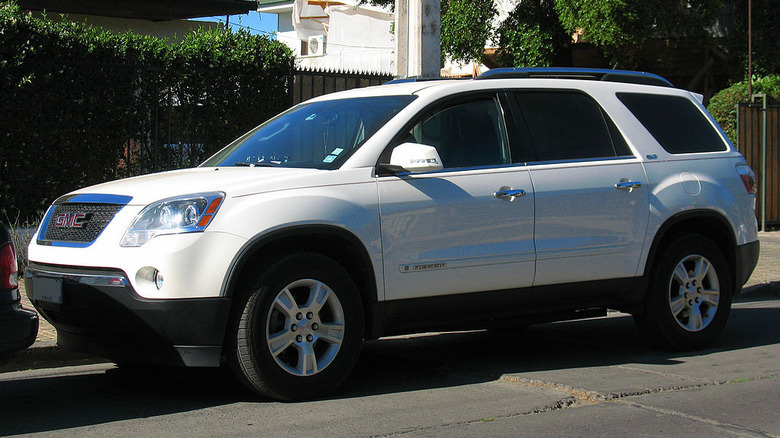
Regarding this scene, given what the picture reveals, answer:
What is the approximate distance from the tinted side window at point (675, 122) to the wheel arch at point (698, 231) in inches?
19.8

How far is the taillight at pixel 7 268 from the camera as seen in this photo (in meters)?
4.86

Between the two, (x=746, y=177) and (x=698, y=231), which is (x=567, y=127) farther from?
(x=746, y=177)

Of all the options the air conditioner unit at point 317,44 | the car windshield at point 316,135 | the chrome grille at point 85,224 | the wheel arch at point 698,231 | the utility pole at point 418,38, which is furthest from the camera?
the air conditioner unit at point 317,44

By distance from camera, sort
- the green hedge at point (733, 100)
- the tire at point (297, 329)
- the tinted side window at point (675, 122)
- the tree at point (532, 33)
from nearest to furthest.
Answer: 1. the tire at point (297, 329)
2. the tinted side window at point (675, 122)
3. the green hedge at point (733, 100)
4. the tree at point (532, 33)

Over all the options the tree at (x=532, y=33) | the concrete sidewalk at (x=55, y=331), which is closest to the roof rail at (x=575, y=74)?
the concrete sidewalk at (x=55, y=331)

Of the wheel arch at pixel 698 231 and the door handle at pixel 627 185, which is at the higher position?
the door handle at pixel 627 185

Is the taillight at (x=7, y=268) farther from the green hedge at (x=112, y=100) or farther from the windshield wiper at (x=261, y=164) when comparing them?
the green hedge at (x=112, y=100)

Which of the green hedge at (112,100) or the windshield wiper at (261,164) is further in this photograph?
the green hedge at (112,100)

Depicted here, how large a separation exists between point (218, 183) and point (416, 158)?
1182mm

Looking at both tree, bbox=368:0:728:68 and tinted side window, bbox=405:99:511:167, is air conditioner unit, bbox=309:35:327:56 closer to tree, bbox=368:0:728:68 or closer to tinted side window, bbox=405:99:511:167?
tree, bbox=368:0:728:68

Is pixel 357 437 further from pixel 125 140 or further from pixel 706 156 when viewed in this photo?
pixel 125 140

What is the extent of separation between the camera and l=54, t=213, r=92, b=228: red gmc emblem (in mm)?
5504

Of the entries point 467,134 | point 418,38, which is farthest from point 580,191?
point 418,38

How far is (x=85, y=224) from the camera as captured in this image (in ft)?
18.0
